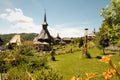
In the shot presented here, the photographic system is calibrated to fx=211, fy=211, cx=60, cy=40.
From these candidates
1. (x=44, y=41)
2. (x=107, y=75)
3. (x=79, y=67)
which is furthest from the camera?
(x=44, y=41)

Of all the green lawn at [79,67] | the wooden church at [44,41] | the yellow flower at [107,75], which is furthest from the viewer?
the wooden church at [44,41]

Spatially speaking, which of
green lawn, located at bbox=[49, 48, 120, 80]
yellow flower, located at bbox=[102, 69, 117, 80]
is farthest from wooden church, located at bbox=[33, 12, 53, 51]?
yellow flower, located at bbox=[102, 69, 117, 80]

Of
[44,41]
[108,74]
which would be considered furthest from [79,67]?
[44,41]

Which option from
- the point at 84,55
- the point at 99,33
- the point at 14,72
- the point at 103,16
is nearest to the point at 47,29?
the point at 99,33

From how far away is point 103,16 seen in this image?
22.3m

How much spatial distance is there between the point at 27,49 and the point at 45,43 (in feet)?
190

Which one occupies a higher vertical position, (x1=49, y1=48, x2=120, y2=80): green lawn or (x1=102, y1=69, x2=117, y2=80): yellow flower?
(x1=102, y1=69, x2=117, y2=80): yellow flower

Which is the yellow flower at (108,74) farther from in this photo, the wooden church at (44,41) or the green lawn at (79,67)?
the wooden church at (44,41)

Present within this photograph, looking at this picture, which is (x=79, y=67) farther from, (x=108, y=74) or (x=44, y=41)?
(x=44, y=41)

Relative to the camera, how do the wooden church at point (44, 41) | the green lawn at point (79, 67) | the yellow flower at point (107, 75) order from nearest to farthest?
the yellow flower at point (107, 75), the green lawn at point (79, 67), the wooden church at point (44, 41)

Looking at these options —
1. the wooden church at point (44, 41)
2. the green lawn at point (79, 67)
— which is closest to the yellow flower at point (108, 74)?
the green lawn at point (79, 67)

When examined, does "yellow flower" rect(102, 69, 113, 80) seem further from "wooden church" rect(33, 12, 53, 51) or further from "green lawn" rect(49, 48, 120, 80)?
"wooden church" rect(33, 12, 53, 51)

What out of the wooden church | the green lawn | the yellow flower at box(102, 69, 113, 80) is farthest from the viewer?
the wooden church

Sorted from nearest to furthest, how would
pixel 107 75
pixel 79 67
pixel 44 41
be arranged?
pixel 107 75
pixel 79 67
pixel 44 41
